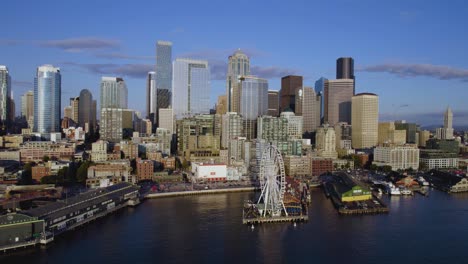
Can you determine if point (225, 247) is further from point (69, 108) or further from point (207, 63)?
point (69, 108)

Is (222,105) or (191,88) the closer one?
(191,88)

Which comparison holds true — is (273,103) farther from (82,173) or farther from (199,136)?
(82,173)

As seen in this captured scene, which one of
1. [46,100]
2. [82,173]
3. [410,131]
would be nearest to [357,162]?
[82,173]

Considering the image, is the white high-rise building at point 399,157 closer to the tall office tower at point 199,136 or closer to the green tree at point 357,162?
the green tree at point 357,162

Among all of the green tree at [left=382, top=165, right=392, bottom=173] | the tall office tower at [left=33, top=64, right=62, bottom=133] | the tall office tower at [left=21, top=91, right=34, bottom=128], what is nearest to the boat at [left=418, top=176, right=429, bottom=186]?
the green tree at [left=382, top=165, right=392, bottom=173]

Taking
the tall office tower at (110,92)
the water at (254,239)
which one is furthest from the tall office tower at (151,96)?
the water at (254,239)

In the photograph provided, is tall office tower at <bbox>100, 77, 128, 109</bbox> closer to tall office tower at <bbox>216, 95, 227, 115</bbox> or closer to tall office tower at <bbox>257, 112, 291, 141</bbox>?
tall office tower at <bbox>216, 95, 227, 115</bbox>
